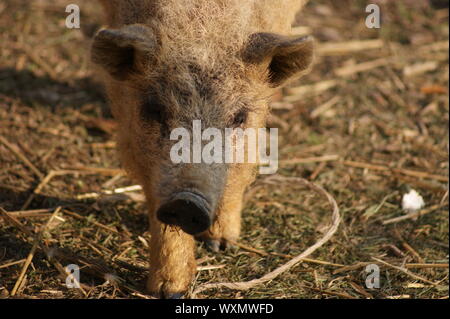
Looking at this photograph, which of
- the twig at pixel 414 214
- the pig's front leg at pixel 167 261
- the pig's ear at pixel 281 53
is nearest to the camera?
the pig's ear at pixel 281 53

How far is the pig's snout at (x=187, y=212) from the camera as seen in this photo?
3.12 metres

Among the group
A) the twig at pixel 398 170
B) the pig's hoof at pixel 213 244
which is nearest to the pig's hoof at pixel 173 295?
the pig's hoof at pixel 213 244

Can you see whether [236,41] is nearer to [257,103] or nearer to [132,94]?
[257,103]

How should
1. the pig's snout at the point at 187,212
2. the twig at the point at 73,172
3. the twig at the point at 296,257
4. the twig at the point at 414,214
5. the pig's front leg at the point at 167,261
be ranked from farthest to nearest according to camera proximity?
the twig at the point at 414,214, the twig at the point at 73,172, the twig at the point at 296,257, the pig's front leg at the point at 167,261, the pig's snout at the point at 187,212

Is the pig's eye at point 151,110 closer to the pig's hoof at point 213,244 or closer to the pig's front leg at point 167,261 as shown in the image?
the pig's front leg at point 167,261

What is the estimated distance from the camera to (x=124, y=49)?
3.67 meters

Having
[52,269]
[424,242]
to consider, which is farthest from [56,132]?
[424,242]

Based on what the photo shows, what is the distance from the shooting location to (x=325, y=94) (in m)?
6.88

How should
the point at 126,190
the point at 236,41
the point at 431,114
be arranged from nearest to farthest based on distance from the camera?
the point at 236,41 → the point at 126,190 → the point at 431,114

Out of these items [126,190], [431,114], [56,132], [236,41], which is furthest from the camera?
[431,114]

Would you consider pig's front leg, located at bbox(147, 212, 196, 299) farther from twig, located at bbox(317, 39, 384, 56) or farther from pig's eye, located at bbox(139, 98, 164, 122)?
twig, located at bbox(317, 39, 384, 56)

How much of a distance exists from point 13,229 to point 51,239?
0.29m

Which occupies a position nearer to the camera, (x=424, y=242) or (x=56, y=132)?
(x=424, y=242)

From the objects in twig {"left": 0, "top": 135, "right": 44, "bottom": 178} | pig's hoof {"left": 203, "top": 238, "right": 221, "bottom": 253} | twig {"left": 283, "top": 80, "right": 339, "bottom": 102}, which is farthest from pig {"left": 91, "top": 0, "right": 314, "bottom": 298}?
twig {"left": 283, "top": 80, "right": 339, "bottom": 102}
